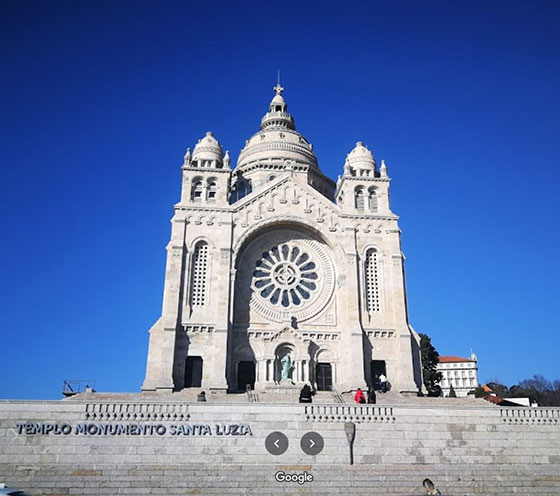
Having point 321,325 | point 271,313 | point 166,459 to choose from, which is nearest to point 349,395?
point 321,325

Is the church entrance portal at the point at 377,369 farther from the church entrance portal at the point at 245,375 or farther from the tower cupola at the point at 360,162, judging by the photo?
the tower cupola at the point at 360,162

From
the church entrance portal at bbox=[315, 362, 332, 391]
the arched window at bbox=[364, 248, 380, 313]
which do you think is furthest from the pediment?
the church entrance portal at bbox=[315, 362, 332, 391]

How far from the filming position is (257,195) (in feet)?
133

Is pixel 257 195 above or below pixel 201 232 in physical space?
above

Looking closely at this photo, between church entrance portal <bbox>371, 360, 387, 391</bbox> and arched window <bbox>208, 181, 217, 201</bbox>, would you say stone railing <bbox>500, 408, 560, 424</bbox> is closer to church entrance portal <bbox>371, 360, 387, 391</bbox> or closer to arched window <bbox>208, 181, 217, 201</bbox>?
church entrance portal <bbox>371, 360, 387, 391</bbox>

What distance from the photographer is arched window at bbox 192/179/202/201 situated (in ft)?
133

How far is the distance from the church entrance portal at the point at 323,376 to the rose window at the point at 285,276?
15.9 feet

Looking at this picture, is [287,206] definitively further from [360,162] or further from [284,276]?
[360,162]

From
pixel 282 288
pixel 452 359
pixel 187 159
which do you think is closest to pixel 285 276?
pixel 282 288

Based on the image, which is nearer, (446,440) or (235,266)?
(446,440)

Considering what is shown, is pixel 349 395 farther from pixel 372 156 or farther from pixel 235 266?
pixel 372 156

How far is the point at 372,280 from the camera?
130 feet

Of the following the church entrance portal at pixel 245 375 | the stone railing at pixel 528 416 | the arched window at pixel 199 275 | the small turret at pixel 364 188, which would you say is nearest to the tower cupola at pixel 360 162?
the small turret at pixel 364 188

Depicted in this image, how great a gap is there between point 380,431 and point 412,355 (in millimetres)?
14217
